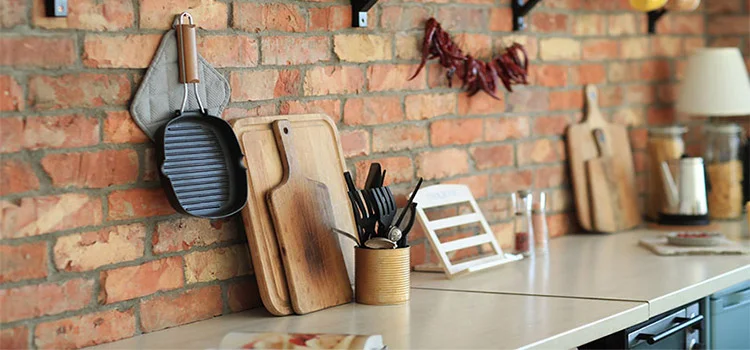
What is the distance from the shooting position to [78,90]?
6.36 feet

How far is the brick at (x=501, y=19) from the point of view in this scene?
3.01 meters

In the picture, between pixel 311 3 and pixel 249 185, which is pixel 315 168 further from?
pixel 311 3

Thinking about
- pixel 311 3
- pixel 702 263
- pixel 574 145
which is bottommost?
pixel 702 263

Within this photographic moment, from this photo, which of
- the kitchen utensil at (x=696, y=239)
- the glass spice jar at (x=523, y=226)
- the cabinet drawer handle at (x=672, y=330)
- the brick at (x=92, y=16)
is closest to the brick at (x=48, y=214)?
the brick at (x=92, y=16)

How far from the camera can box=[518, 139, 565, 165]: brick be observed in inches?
124

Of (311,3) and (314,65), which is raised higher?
(311,3)

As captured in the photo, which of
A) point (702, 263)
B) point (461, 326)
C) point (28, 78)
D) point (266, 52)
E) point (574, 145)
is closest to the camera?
point (28, 78)

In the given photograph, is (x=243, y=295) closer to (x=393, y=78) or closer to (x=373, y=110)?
(x=373, y=110)

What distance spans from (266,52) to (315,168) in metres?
0.29

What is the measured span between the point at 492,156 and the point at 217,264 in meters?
1.09

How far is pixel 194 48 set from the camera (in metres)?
2.09

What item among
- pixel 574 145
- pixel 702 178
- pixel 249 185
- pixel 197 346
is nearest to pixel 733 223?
pixel 702 178

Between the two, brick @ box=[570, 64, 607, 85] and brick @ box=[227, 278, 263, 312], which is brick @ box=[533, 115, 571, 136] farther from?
brick @ box=[227, 278, 263, 312]

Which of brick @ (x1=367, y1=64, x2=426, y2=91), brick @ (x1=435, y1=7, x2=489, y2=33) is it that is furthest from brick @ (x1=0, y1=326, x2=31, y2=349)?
brick @ (x1=435, y1=7, x2=489, y2=33)
